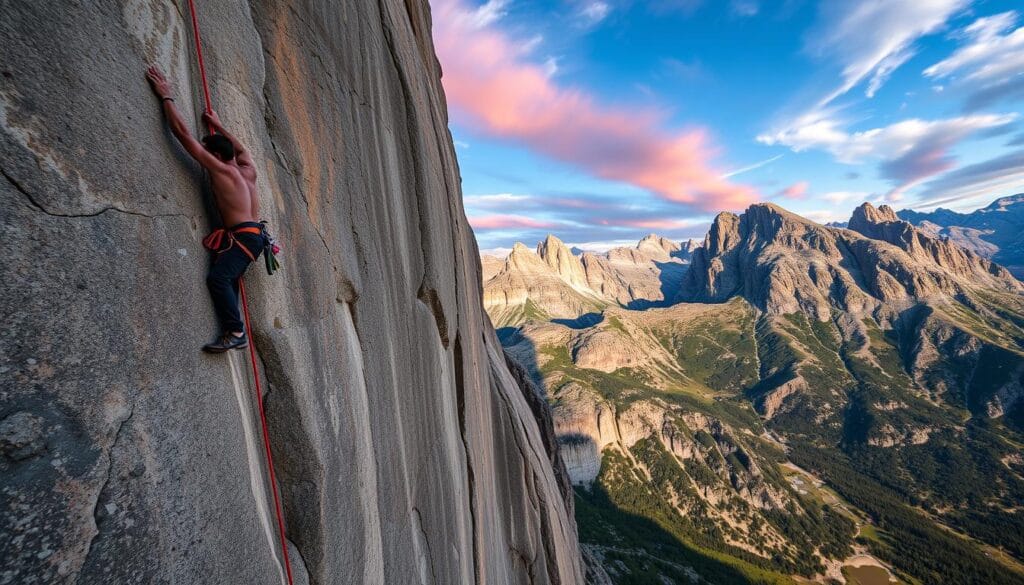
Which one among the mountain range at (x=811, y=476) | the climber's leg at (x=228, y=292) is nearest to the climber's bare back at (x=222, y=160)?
the climber's leg at (x=228, y=292)

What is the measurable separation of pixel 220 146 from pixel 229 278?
1.46m

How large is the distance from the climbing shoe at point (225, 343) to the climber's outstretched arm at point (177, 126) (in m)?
1.80

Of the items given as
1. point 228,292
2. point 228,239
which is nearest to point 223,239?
point 228,239

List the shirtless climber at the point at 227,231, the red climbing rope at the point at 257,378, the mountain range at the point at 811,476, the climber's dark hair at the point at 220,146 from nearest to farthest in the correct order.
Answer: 1. the shirtless climber at the point at 227,231
2. the climber's dark hair at the point at 220,146
3. the red climbing rope at the point at 257,378
4. the mountain range at the point at 811,476

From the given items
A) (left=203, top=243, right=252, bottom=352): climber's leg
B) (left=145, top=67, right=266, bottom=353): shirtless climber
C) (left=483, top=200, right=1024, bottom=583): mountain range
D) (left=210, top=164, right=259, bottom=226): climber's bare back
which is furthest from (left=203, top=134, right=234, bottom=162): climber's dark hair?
(left=483, top=200, right=1024, bottom=583): mountain range

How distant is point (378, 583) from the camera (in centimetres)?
714

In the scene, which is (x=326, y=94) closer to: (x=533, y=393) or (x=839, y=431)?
(x=533, y=393)

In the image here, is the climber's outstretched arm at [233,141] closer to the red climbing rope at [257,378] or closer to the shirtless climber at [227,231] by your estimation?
the shirtless climber at [227,231]

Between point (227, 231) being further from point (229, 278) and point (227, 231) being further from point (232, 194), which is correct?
point (229, 278)

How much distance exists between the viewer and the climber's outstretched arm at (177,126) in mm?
4039

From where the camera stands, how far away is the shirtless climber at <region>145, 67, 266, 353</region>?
14.4 ft

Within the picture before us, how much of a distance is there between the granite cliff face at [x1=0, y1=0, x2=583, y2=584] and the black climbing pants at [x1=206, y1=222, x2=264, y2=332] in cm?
13

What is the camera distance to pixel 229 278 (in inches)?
176

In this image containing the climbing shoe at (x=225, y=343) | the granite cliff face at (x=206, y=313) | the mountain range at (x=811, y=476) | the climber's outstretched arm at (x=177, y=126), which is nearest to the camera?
the granite cliff face at (x=206, y=313)
